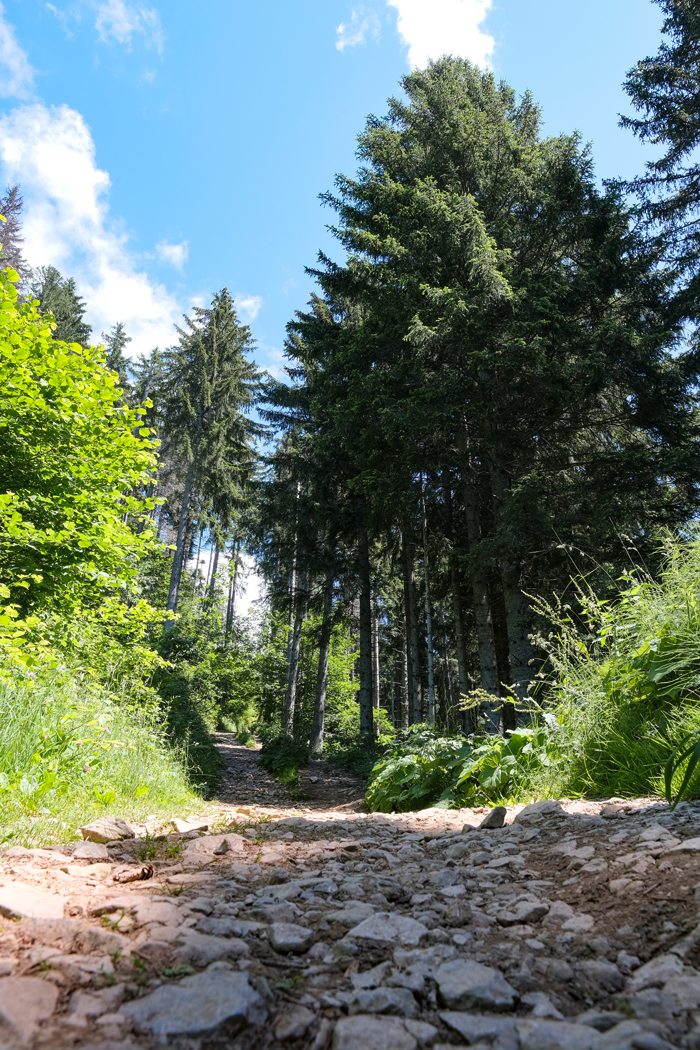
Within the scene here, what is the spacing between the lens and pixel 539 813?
10.6 feet

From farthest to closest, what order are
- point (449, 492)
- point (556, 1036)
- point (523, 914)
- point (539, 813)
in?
point (449, 492) < point (539, 813) < point (523, 914) < point (556, 1036)

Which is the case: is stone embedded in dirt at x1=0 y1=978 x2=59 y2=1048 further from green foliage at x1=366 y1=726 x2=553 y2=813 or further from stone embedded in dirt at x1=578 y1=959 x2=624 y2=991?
green foliage at x1=366 y1=726 x2=553 y2=813

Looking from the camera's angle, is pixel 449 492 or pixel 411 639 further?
pixel 411 639

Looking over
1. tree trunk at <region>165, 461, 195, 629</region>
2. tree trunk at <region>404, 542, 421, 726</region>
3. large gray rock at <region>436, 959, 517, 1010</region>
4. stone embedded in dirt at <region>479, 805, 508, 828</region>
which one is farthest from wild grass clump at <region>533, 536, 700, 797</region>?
tree trunk at <region>165, 461, 195, 629</region>

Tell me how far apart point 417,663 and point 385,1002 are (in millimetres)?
12247

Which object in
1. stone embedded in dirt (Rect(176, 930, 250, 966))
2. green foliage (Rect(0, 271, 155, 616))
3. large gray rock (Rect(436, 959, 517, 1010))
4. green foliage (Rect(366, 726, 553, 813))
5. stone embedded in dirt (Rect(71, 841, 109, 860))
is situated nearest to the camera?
large gray rock (Rect(436, 959, 517, 1010))

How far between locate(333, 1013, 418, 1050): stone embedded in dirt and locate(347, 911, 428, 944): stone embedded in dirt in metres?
0.52

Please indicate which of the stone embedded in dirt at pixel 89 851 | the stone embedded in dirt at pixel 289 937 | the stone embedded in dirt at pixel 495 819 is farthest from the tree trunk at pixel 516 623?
the stone embedded in dirt at pixel 289 937

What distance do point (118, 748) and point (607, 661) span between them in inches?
168

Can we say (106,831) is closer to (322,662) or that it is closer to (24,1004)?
(24,1004)

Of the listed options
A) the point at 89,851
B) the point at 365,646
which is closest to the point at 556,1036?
the point at 89,851

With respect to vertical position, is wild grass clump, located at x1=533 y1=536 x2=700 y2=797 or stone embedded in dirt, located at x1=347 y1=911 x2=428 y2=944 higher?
wild grass clump, located at x1=533 y1=536 x2=700 y2=797

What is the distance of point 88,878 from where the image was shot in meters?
2.18

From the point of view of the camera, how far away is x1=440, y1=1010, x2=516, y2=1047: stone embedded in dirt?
3.59 feet
